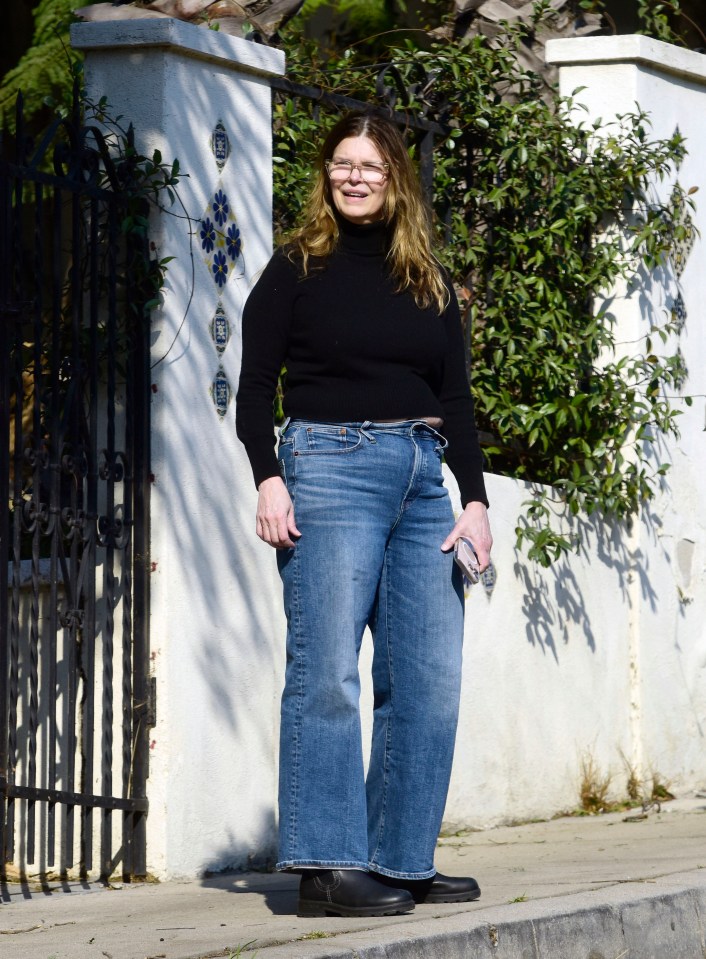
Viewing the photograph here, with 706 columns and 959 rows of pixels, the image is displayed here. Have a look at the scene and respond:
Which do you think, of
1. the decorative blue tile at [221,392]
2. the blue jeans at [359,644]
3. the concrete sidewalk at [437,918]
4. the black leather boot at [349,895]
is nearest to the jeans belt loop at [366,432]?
the blue jeans at [359,644]

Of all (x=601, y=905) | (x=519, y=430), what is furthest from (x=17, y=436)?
(x=519, y=430)

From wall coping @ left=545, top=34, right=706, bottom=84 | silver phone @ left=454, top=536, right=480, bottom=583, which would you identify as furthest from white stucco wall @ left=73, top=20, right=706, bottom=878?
wall coping @ left=545, top=34, right=706, bottom=84

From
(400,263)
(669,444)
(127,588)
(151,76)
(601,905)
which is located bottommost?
(601,905)

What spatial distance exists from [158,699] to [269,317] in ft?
4.91

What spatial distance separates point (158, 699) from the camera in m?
5.13

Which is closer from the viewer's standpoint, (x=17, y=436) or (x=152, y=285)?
(x=17, y=436)

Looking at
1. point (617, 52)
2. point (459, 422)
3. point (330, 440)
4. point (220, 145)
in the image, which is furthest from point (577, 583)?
point (330, 440)

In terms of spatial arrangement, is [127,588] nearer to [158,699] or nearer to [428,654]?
[158,699]

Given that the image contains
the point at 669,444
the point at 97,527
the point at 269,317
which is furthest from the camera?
the point at 669,444

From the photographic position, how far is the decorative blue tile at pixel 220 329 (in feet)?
17.6

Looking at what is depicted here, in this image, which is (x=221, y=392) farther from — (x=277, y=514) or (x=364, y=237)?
(x=277, y=514)

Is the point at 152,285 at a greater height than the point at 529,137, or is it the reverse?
the point at 529,137

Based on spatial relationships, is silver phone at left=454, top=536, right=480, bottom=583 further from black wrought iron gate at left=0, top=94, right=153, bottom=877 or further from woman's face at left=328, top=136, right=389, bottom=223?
black wrought iron gate at left=0, top=94, right=153, bottom=877

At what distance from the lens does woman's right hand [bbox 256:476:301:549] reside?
4.03 metres
